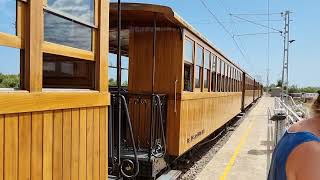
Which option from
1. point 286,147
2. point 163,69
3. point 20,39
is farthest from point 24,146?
point 163,69

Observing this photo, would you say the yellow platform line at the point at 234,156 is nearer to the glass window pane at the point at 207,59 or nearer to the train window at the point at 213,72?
the train window at the point at 213,72

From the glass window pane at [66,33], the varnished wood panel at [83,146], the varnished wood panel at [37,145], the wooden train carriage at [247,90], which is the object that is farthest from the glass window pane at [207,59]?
the wooden train carriage at [247,90]

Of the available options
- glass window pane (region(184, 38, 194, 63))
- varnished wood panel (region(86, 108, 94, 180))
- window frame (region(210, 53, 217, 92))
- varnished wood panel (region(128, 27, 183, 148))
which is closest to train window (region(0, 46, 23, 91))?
varnished wood panel (region(86, 108, 94, 180))

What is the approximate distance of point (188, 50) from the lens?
7.89 meters

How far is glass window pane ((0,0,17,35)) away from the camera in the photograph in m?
2.68

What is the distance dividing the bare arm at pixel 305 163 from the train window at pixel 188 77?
243 inches

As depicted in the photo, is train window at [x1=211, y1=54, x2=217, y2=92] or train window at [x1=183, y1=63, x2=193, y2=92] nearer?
train window at [x1=183, y1=63, x2=193, y2=92]

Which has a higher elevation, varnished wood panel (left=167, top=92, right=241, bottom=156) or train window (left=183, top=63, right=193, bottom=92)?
train window (left=183, top=63, right=193, bottom=92)

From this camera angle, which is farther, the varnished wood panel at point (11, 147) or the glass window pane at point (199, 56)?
the glass window pane at point (199, 56)

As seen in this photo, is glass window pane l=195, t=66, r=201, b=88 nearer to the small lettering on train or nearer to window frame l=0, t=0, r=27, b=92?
the small lettering on train

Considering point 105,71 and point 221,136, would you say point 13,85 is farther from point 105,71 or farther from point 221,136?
point 221,136

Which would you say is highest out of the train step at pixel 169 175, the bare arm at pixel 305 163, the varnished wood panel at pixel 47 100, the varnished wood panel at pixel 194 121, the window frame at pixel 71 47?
the window frame at pixel 71 47

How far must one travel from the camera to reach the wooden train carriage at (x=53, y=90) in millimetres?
2760

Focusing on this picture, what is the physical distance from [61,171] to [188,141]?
495 cm
